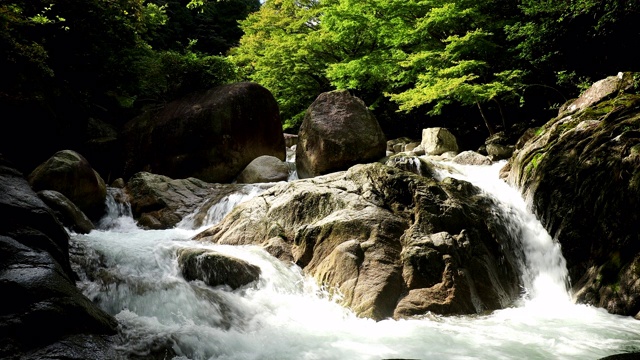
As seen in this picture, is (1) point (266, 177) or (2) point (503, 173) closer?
(2) point (503, 173)

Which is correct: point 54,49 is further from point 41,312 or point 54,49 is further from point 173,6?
point 173,6

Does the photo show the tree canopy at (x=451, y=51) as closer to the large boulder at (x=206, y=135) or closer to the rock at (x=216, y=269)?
the large boulder at (x=206, y=135)

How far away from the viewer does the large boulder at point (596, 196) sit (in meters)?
6.05

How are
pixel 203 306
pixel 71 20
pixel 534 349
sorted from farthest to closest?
pixel 71 20
pixel 203 306
pixel 534 349

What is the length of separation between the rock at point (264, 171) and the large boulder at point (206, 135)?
0.53 meters

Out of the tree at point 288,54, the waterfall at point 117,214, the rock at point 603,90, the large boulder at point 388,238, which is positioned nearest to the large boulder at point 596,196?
the rock at point 603,90

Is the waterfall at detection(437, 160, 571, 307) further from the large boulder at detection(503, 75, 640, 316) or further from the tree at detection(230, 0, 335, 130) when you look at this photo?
the tree at detection(230, 0, 335, 130)

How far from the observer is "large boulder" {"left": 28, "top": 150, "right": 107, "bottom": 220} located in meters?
8.31

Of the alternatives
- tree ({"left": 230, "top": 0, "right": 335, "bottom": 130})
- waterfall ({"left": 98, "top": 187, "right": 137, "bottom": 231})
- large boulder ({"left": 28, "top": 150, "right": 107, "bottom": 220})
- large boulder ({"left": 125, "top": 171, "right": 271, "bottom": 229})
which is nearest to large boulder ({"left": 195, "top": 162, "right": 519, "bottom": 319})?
large boulder ({"left": 125, "top": 171, "right": 271, "bottom": 229})

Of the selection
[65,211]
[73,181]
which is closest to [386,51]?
[73,181]

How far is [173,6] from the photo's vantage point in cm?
2697

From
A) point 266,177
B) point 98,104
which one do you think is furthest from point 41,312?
point 98,104

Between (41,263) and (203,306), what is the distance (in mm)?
1911

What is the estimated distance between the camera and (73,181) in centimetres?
866
